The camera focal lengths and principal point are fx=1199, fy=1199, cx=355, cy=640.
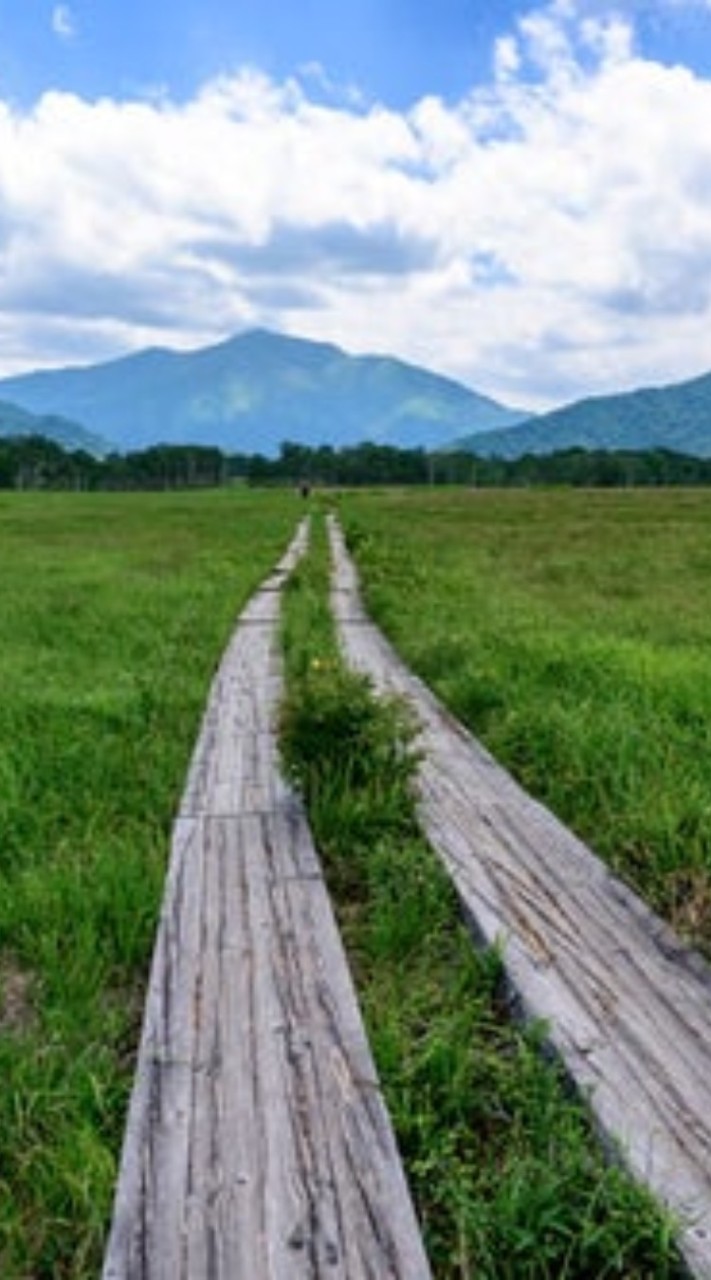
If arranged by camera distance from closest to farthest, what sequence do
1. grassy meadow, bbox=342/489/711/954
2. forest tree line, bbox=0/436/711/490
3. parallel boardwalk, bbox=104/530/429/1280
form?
parallel boardwalk, bbox=104/530/429/1280 < grassy meadow, bbox=342/489/711/954 < forest tree line, bbox=0/436/711/490

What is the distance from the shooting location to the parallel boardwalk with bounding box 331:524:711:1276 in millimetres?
3000

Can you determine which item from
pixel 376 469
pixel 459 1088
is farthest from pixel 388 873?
pixel 376 469

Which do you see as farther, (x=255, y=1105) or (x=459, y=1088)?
(x=459, y=1088)

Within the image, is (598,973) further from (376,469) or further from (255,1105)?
(376,469)

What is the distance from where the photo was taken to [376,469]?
534ft

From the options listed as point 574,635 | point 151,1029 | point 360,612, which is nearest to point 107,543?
point 360,612

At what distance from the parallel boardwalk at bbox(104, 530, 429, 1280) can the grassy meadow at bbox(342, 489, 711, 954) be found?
1.58 meters

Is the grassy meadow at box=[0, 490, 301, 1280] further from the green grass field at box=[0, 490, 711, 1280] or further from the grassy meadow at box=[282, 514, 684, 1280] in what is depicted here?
the grassy meadow at box=[282, 514, 684, 1280]

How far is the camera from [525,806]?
605cm

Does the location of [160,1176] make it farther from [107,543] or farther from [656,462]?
[656,462]

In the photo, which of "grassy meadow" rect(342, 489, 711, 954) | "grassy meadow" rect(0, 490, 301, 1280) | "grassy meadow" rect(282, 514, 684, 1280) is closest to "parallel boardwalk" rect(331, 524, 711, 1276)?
"grassy meadow" rect(282, 514, 684, 1280)

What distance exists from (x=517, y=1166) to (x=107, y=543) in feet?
120

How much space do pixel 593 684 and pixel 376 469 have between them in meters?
155

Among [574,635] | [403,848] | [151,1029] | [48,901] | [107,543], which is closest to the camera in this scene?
[151,1029]
